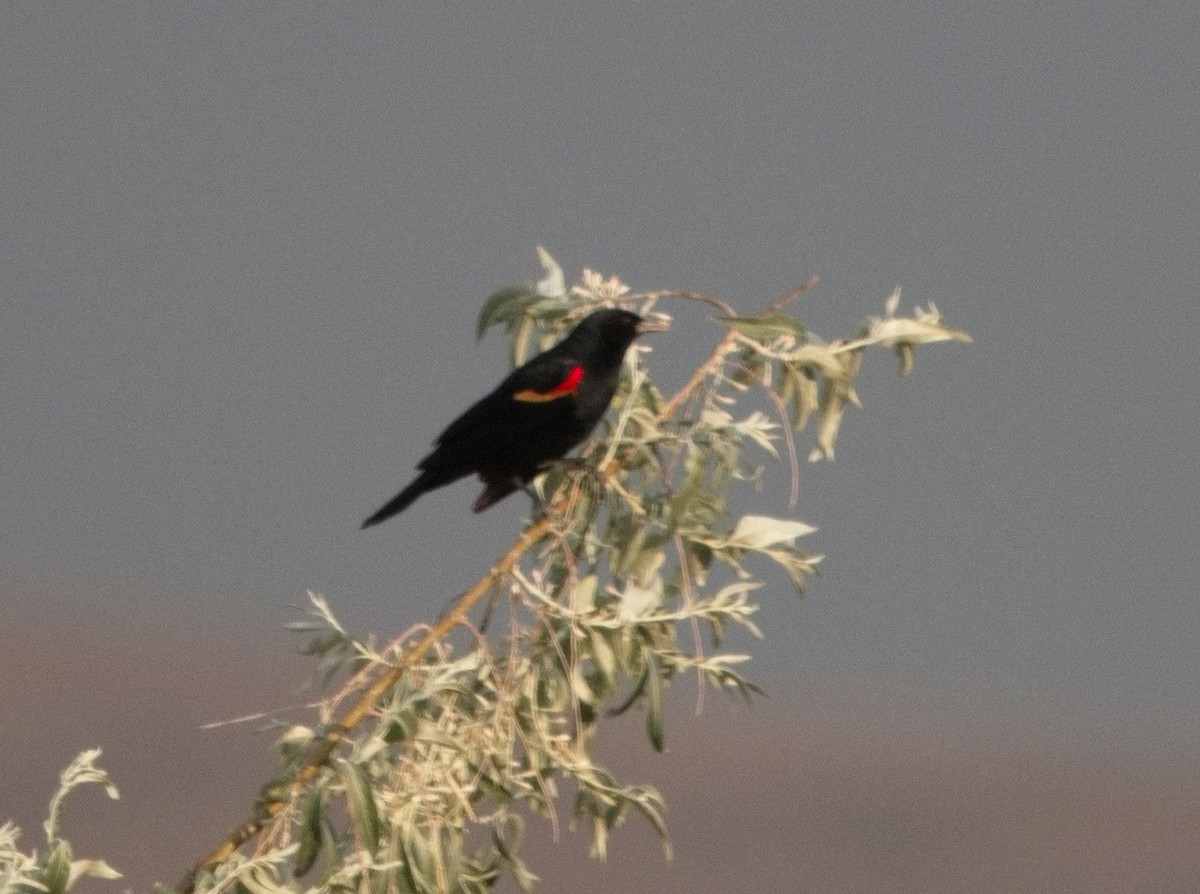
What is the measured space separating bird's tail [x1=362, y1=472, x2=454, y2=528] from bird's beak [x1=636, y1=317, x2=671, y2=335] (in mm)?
527

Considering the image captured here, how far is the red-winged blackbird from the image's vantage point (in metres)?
3.45

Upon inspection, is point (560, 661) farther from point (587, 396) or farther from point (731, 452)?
point (587, 396)

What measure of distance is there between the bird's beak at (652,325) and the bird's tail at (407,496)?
1.73ft

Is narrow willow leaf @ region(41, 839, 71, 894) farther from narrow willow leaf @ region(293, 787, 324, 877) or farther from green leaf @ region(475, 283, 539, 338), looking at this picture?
green leaf @ region(475, 283, 539, 338)

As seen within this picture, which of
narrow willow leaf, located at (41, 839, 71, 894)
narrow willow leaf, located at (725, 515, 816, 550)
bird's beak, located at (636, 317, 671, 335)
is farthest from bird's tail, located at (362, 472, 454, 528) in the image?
narrow willow leaf, located at (41, 839, 71, 894)

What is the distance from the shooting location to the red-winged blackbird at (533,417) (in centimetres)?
345

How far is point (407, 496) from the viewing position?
347 centimetres

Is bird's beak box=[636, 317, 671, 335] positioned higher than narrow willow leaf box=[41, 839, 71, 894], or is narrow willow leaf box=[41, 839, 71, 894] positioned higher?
bird's beak box=[636, 317, 671, 335]

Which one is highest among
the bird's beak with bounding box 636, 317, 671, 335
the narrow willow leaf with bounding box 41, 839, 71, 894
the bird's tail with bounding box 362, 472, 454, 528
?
the bird's beak with bounding box 636, 317, 671, 335

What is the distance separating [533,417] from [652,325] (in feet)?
1.11

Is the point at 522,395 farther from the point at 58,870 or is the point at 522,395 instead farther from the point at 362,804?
the point at 58,870

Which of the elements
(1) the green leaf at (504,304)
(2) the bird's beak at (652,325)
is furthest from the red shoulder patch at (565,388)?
(1) the green leaf at (504,304)

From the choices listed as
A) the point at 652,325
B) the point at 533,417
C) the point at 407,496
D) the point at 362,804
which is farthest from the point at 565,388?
the point at 362,804

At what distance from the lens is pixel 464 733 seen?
248cm
